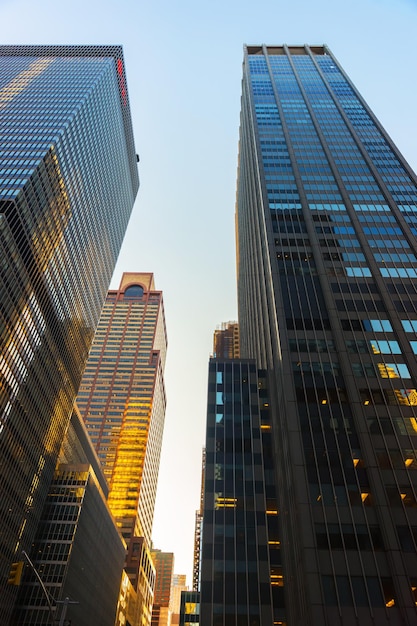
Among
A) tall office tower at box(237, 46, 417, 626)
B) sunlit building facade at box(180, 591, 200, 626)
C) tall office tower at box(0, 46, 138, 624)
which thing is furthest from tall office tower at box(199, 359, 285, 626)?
tall office tower at box(0, 46, 138, 624)

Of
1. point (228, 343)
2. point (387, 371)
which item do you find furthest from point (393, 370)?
point (228, 343)

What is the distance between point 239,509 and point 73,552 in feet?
165

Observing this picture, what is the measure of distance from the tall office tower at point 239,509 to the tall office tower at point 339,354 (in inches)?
213

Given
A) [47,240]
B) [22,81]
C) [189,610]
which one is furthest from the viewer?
[22,81]

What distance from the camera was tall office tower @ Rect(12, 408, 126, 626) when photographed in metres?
84.3

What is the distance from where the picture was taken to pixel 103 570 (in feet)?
375

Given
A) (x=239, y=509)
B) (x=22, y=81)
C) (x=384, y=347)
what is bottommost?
(x=239, y=509)

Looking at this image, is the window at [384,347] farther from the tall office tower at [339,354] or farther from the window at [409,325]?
the window at [409,325]

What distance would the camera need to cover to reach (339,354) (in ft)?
173

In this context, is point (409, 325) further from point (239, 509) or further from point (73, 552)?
point (73, 552)

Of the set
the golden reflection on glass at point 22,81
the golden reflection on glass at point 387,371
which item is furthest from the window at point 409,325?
the golden reflection on glass at point 22,81

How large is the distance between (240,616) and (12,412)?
5074 cm

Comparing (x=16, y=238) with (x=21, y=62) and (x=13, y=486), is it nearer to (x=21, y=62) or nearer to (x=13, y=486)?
(x=13, y=486)

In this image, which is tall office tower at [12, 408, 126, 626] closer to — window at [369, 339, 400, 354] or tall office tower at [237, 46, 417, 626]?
tall office tower at [237, 46, 417, 626]
